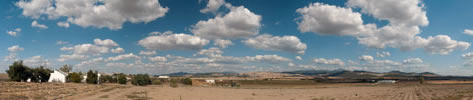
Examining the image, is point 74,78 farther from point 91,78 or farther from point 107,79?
point 107,79

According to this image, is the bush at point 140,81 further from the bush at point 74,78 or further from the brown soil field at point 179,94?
the brown soil field at point 179,94

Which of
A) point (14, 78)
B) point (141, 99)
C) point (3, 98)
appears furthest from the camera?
point (14, 78)

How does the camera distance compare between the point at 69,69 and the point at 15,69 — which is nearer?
the point at 15,69

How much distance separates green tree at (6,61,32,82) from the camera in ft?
Result: 245

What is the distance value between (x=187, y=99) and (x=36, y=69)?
68348mm

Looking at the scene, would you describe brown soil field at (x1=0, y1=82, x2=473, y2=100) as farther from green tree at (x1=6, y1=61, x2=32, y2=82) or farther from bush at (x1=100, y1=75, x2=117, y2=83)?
bush at (x1=100, y1=75, x2=117, y2=83)

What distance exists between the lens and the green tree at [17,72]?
74.8 m

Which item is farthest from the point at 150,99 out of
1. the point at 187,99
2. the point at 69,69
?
the point at 69,69

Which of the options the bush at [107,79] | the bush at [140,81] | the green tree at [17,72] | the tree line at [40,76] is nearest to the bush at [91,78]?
the tree line at [40,76]

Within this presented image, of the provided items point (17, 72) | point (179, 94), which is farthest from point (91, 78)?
point (179, 94)

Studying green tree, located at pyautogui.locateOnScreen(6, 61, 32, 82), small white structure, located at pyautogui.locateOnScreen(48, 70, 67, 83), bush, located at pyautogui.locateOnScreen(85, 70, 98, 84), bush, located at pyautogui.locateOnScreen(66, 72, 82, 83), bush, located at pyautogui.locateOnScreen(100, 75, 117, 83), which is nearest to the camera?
green tree, located at pyautogui.locateOnScreen(6, 61, 32, 82)

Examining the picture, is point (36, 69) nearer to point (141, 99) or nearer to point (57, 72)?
point (57, 72)

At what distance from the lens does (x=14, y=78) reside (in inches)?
2950

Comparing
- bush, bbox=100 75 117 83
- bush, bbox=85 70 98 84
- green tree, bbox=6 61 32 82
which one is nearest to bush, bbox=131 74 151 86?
bush, bbox=85 70 98 84
